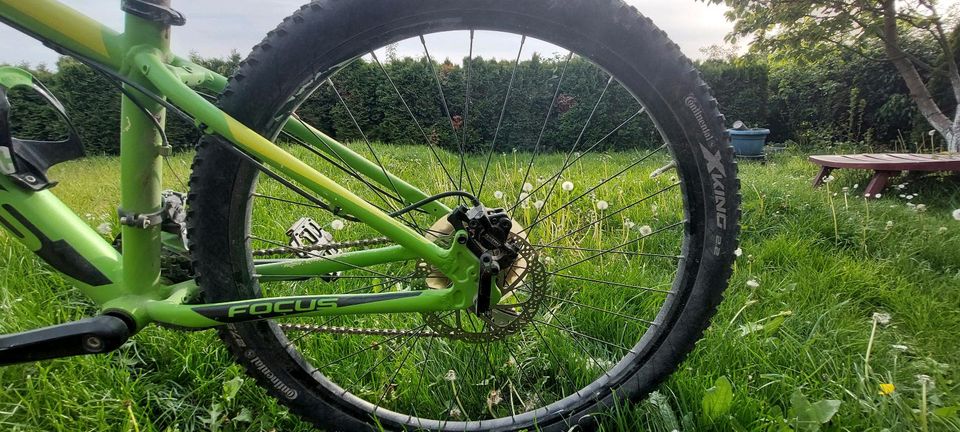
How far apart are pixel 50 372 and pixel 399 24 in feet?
4.48

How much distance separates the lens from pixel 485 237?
1062 mm

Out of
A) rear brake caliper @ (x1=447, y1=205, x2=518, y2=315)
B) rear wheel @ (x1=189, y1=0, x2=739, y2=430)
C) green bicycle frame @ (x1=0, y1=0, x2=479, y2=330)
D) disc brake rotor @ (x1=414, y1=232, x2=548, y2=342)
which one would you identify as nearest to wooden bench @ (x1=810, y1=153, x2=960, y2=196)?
rear wheel @ (x1=189, y1=0, x2=739, y2=430)

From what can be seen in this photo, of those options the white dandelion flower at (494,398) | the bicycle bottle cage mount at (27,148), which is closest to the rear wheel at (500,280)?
the white dandelion flower at (494,398)

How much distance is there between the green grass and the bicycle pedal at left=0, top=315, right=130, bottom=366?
239 mm

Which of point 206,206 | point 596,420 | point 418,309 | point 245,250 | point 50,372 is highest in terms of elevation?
point 206,206

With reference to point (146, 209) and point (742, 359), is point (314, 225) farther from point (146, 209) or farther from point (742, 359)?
point (742, 359)

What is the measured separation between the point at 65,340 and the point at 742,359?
1710 millimetres

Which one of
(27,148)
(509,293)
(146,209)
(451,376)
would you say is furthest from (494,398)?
(27,148)

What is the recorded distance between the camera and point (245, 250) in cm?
102

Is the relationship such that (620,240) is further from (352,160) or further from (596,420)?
(352,160)

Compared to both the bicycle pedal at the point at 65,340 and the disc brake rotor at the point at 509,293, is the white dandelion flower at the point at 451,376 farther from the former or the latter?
the bicycle pedal at the point at 65,340

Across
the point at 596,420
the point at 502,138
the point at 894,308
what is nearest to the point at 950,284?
the point at 894,308

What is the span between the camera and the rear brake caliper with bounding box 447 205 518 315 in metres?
1.03

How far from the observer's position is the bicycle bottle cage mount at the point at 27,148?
3.10 ft
